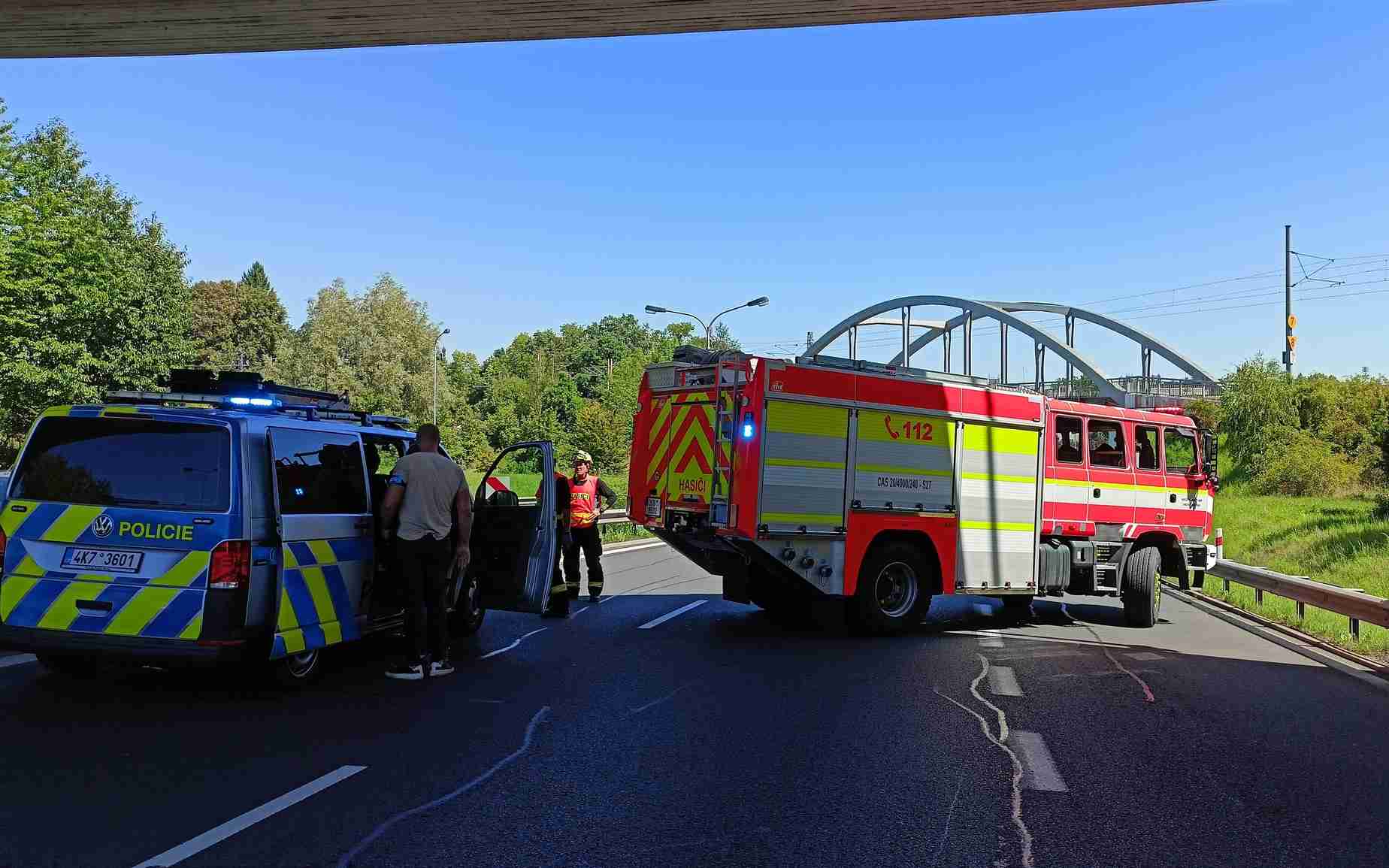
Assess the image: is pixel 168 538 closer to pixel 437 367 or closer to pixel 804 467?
pixel 804 467

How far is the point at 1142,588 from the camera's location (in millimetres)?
12383

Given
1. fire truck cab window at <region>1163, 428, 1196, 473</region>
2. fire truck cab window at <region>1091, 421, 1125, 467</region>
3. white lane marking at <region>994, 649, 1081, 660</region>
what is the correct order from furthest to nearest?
fire truck cab window at <region>1163, 428, 1196, 473</region> < fire truck cab window at <region>1091, 421, 1125, 467</region> < white lane marking at <region>994, 649, 1081, 660</region>

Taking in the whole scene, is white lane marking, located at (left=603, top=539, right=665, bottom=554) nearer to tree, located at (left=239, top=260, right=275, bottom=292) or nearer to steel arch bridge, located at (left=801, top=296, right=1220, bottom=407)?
steel arch bridge, located at (left=801, top=296, right=1220, bottom=407)

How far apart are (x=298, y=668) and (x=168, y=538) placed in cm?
139

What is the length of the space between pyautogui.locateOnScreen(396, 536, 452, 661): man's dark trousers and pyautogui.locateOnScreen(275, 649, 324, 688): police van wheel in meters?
0.67

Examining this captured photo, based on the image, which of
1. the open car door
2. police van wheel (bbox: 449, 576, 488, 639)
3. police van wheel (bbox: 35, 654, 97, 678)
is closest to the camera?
police van wheel (bbox: 35, 654, 97, 678)

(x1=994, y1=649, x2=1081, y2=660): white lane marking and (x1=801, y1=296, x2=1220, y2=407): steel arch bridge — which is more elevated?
(x1=801, y1=296, x2=1220, y2=407): steel arch bridge

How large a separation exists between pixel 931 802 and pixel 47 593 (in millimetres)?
5153

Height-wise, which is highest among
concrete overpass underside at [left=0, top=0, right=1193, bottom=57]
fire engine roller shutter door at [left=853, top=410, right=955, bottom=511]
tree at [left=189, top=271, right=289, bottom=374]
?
tree at [left=189, top=271, right=289, bottom=374]

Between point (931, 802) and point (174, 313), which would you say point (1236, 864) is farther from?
point (174, 313)

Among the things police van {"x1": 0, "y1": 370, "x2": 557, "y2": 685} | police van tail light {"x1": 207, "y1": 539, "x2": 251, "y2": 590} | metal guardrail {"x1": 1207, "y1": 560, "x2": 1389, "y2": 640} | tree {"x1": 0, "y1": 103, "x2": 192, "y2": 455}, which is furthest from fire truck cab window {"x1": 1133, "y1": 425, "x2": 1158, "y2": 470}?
tree {"x1": 0, "y1": 103, "x2": 192, "y2": 455}

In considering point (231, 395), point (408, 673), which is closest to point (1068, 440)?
point (408, 673)

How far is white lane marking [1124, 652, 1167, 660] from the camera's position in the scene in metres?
9.95

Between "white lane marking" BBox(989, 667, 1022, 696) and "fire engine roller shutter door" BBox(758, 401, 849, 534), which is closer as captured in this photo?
"white lane marking" BBox(989, 667, 1022, 696)
